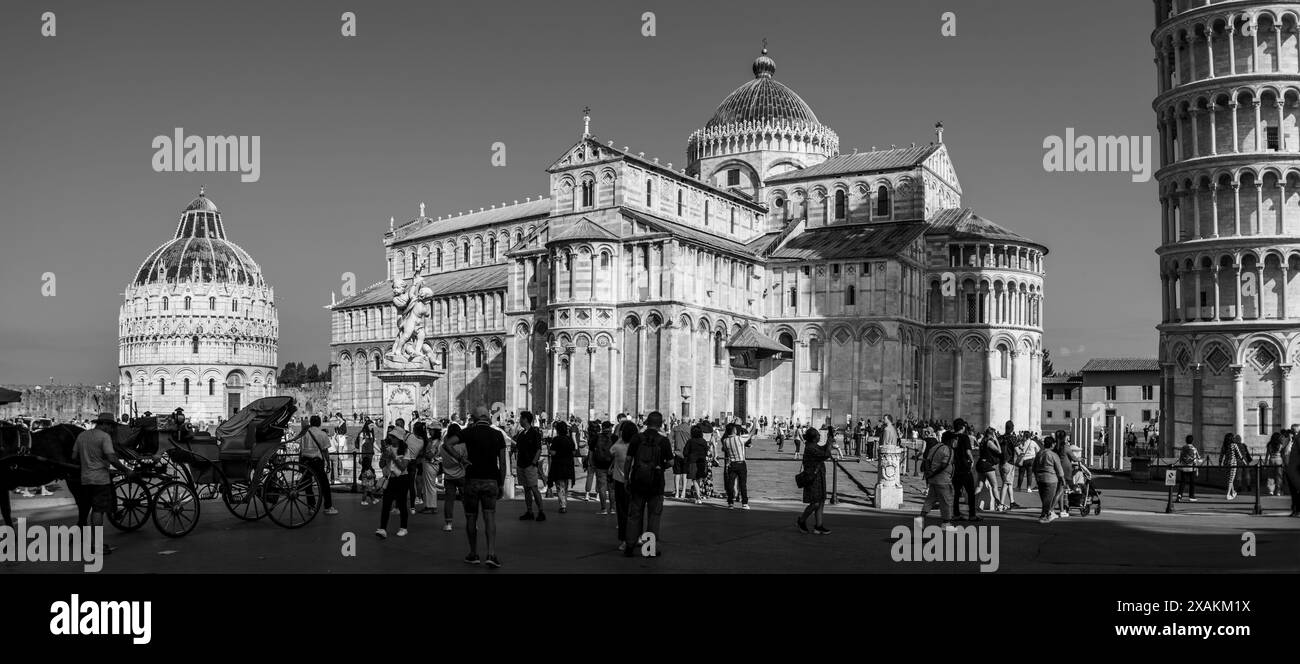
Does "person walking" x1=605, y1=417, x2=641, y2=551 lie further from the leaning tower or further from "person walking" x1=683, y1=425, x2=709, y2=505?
the leaning tower

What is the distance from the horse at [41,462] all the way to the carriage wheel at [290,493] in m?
2.85

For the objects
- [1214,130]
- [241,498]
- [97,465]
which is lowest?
[241,498]

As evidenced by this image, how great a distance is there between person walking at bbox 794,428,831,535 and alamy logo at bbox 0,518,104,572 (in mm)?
9992

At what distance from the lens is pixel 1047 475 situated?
18016 millimetres

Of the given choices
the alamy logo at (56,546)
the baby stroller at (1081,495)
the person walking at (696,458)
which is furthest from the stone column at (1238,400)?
the alamy logo at (56,546)

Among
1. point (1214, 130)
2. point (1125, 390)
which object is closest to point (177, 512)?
point (1214, 130)

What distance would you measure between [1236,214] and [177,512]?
36961 millimetres

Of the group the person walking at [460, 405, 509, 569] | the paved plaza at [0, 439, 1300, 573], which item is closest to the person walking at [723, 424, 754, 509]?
the paved plaza at [0, 439, 1300, 573]

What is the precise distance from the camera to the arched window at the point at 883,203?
6575 centimetres

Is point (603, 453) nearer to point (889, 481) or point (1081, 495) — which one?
point (889, 481)

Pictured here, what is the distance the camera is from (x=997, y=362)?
212ft

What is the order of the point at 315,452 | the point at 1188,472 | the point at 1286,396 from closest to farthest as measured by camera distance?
the point at 315,452
the point at 1188,472
the point at 1286,396
